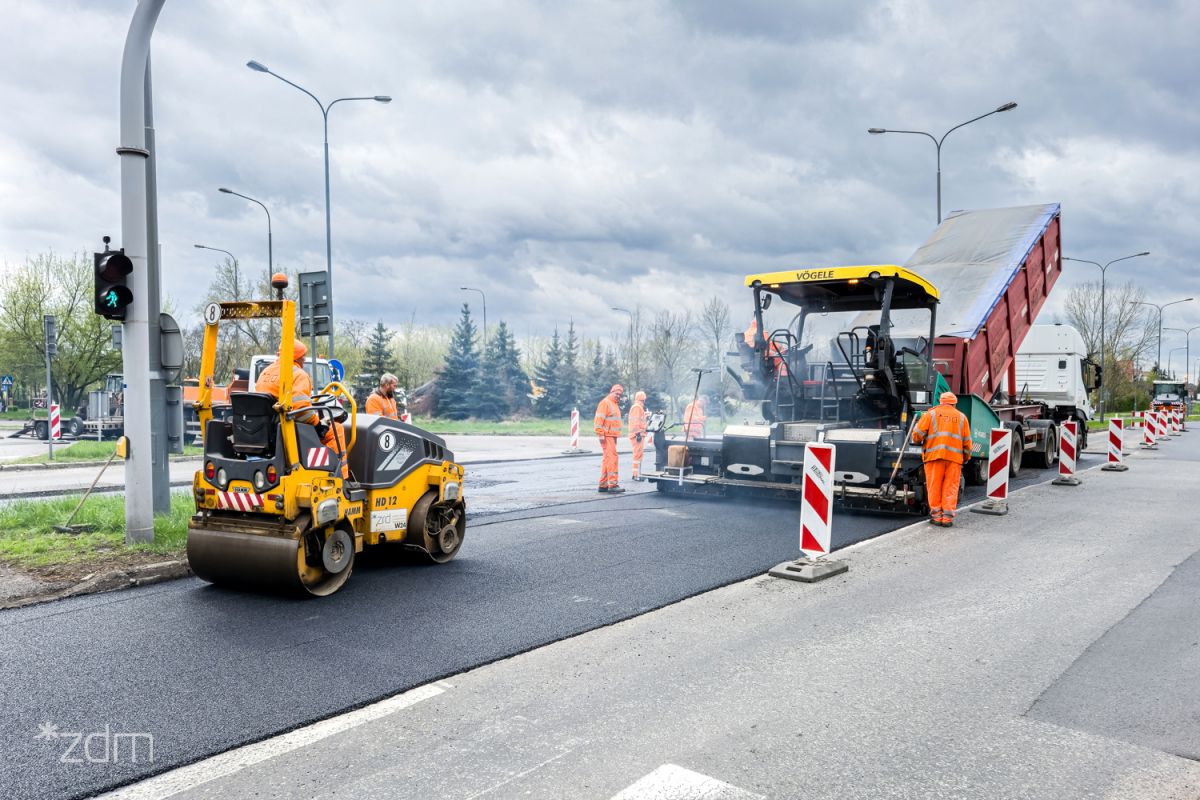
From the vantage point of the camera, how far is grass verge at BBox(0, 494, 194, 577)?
6477 mm

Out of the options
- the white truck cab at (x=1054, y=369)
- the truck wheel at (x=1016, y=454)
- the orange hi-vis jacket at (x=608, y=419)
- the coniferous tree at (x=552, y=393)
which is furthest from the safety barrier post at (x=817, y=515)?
the coniferous tree at (x=552, y=393)

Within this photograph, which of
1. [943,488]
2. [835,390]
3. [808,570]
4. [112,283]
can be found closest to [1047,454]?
[835,390]

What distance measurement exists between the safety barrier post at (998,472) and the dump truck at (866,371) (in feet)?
3.01

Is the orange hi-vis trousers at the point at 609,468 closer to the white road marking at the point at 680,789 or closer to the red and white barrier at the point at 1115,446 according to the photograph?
the white road marking at the point at 680,789

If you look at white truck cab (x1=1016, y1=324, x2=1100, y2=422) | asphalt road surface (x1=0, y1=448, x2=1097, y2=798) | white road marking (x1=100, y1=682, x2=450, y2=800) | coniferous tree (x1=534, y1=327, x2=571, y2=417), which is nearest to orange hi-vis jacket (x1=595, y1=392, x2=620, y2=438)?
asphalt road surface (x1=0, y1=448, x2=1097, y2=798)

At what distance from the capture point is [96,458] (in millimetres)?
17312

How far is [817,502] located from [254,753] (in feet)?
15.7

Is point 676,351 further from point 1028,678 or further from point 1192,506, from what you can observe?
point 1028,678

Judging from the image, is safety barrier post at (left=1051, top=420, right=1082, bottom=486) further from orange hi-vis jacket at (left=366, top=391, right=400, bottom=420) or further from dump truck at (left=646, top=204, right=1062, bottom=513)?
orange hi-vis jacket at (left=366, top=391, right=400, bottom=420)

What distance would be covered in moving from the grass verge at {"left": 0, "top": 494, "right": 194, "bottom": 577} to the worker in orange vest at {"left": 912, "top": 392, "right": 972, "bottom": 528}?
24.9ft

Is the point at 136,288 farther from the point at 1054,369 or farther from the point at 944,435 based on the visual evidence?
the point at 1054,369

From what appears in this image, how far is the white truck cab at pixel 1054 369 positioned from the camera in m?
18.3

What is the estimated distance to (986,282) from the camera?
13047 mm

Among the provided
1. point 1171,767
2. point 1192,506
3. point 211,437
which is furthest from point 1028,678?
point 1192,506
